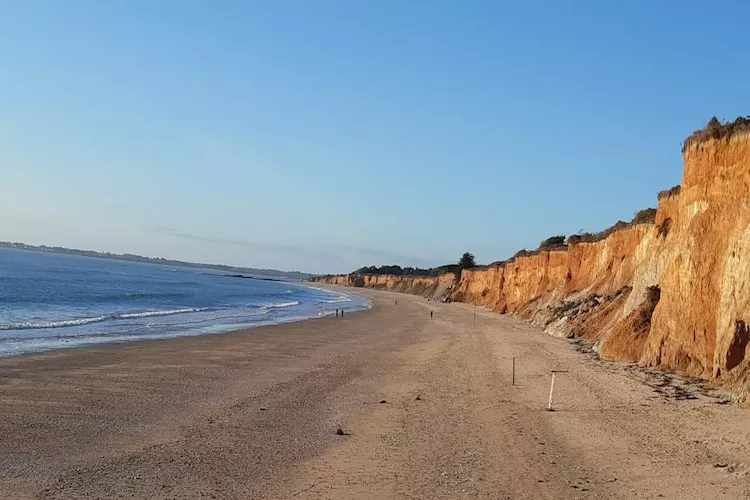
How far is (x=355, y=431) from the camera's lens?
12219 mm

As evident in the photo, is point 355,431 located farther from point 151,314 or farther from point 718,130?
point 151,314

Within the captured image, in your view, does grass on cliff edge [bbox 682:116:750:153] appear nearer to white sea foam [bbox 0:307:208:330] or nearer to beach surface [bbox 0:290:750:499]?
beach surface [bbox 0:290:750:499]

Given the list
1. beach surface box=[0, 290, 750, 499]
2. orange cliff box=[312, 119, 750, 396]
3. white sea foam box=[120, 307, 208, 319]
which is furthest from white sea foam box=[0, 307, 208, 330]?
orange cliff box=[312, 119, 750, 396]

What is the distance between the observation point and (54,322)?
106 ft

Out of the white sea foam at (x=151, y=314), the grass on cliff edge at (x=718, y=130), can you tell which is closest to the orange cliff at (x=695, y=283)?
the grass on cliff edge at (x=718, y=130)

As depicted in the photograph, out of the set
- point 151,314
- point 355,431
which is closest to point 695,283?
point 355,431

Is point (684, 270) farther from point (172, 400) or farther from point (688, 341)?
point (172, 400)

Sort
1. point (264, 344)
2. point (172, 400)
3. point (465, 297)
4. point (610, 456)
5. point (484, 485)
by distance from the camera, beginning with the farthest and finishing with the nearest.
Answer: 1. point (465, 297)
2. point (264, 344)
3. point (172, 400)
4. point (610, 456)
5. point (484, 485)

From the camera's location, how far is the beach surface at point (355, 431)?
9039 millimetres

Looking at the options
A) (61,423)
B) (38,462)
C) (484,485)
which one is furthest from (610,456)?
(61,423)

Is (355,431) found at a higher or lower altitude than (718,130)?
lower

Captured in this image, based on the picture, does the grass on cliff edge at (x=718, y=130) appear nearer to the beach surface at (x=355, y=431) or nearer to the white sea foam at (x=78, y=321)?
the beach surface at (x=355, y=431)

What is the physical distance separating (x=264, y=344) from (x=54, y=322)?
1221 cm

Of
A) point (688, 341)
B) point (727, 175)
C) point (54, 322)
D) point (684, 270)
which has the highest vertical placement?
point (727, 175)
